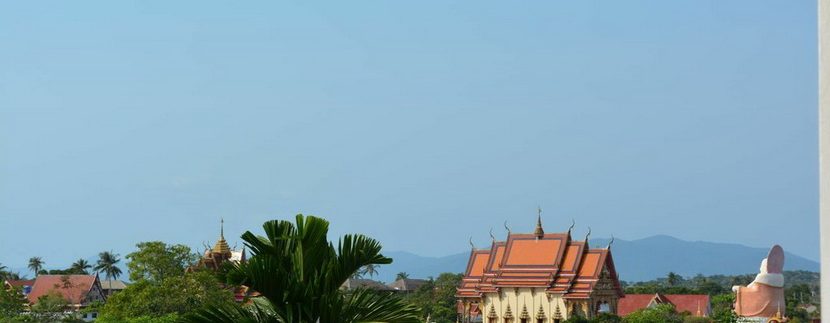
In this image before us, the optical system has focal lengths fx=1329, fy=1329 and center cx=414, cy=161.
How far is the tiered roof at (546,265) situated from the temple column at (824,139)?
41.5 m

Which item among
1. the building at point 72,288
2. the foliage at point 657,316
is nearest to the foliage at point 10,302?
the foliage at point 657,316

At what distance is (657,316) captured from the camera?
46969mm

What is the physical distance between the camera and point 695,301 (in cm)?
6669

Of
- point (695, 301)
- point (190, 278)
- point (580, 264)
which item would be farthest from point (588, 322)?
point (695, 301)

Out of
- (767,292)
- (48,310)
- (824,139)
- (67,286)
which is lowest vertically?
(824,139)

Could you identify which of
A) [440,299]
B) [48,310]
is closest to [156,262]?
[48,310]

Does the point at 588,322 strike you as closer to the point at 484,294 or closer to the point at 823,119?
the point at 484,294

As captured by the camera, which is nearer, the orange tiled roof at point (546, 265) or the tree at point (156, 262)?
the tree at point (156, 262)

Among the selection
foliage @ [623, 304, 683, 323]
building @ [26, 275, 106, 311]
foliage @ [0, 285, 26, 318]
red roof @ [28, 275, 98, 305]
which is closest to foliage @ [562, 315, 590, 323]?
foliage @ [623, 304, 683, 323]

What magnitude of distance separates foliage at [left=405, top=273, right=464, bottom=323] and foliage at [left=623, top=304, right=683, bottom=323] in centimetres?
1059

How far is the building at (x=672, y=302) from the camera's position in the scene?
64.2 metres

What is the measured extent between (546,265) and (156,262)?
13.9m

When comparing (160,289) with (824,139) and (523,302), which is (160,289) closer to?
(523,302)

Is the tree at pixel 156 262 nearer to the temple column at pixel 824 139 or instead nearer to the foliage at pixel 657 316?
the foliage at pixel 657 316
